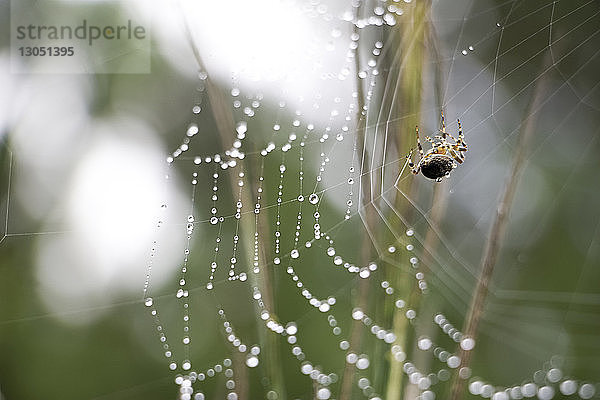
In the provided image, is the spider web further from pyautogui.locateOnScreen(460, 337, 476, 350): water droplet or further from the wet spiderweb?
pyautogui.locateOnScreen(460, 337, 476, 350): water droplet

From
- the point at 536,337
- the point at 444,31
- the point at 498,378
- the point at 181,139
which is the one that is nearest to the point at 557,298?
the point at 536,337

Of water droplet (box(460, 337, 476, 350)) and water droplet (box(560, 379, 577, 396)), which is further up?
water droplet (box(460, 337, 476, 350))

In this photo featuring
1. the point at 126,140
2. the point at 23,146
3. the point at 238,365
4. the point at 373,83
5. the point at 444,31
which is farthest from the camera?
the point at 126,140

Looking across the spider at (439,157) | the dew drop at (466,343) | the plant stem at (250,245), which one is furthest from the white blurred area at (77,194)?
the dew drop at (466,343)

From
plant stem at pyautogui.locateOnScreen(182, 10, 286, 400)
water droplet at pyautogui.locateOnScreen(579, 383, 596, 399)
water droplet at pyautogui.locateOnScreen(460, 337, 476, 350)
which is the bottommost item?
water droplet at pyautogui.locateOnScreen(579, 383, 596, 399)

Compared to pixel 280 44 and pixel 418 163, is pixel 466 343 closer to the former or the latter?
pixel 418 163

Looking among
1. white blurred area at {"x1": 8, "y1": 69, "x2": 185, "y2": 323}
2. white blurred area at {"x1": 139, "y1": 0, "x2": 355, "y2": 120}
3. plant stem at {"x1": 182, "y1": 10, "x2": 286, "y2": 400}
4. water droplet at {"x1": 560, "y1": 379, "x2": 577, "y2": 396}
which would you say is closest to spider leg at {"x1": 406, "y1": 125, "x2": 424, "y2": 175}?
white blurred area at {"x1": 139, "y1": 0, "x2": 355, "y2": 120}

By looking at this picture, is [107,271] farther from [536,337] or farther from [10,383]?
[536,337]
